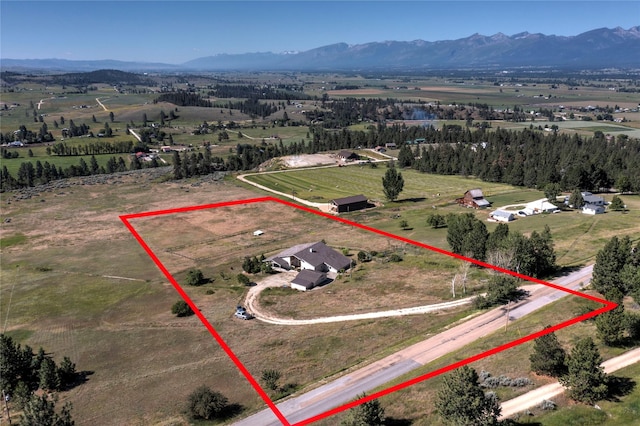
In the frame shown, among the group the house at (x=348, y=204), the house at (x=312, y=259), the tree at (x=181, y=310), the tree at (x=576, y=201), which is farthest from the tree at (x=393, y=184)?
the tree at (x=181, y=310)

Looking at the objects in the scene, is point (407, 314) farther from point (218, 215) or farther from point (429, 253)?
point (218, 215)

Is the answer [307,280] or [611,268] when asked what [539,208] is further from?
[307,280]

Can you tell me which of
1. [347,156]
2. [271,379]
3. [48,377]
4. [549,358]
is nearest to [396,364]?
[271,379]

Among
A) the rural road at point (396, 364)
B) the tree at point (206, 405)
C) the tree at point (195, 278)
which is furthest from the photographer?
the tree at point (195, 278)

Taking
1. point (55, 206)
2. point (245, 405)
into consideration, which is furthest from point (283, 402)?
point (55, 206)

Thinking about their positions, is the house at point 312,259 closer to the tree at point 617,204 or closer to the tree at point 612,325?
the tree at point 612,325

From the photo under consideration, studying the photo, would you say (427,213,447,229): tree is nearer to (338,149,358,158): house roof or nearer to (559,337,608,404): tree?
(559,337,608,404): tree
